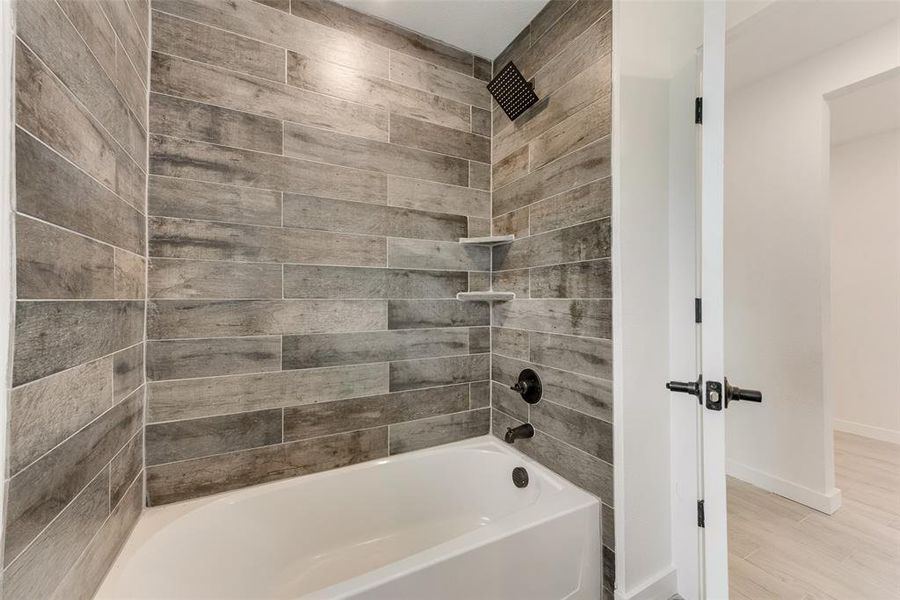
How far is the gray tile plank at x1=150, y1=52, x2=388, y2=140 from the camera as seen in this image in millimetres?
1352

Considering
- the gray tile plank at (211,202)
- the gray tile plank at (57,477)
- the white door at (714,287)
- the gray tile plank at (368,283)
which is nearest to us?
the gray tile plank at (57,477)

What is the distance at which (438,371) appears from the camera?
1.87 metres

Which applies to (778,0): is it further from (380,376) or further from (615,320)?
(380,376)

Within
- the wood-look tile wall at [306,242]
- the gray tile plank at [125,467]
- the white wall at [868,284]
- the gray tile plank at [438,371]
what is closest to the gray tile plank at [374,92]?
the wood-look tile wall at [306,242]

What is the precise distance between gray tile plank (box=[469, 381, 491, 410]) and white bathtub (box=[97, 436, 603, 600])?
188mm

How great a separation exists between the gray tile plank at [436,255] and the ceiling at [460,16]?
1099 mm

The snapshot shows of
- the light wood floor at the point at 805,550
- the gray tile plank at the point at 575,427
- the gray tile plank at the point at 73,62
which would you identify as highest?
the gray tile plank at the point at 73,62

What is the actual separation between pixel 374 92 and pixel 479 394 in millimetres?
1692

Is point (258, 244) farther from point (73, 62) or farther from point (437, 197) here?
point (437, 197)

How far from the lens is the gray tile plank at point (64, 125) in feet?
2.10

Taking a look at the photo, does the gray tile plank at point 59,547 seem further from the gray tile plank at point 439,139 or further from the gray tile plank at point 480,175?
the gray tile plank at point 480,175

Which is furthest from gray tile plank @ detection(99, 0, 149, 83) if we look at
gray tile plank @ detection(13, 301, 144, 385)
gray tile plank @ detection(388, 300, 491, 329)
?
gray tile plank @ detection(388, 300, 491, 329)

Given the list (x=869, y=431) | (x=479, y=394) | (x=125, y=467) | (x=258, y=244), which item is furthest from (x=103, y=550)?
(x=869, y=431)

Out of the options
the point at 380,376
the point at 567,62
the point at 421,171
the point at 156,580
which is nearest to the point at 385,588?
the point at 156,580
